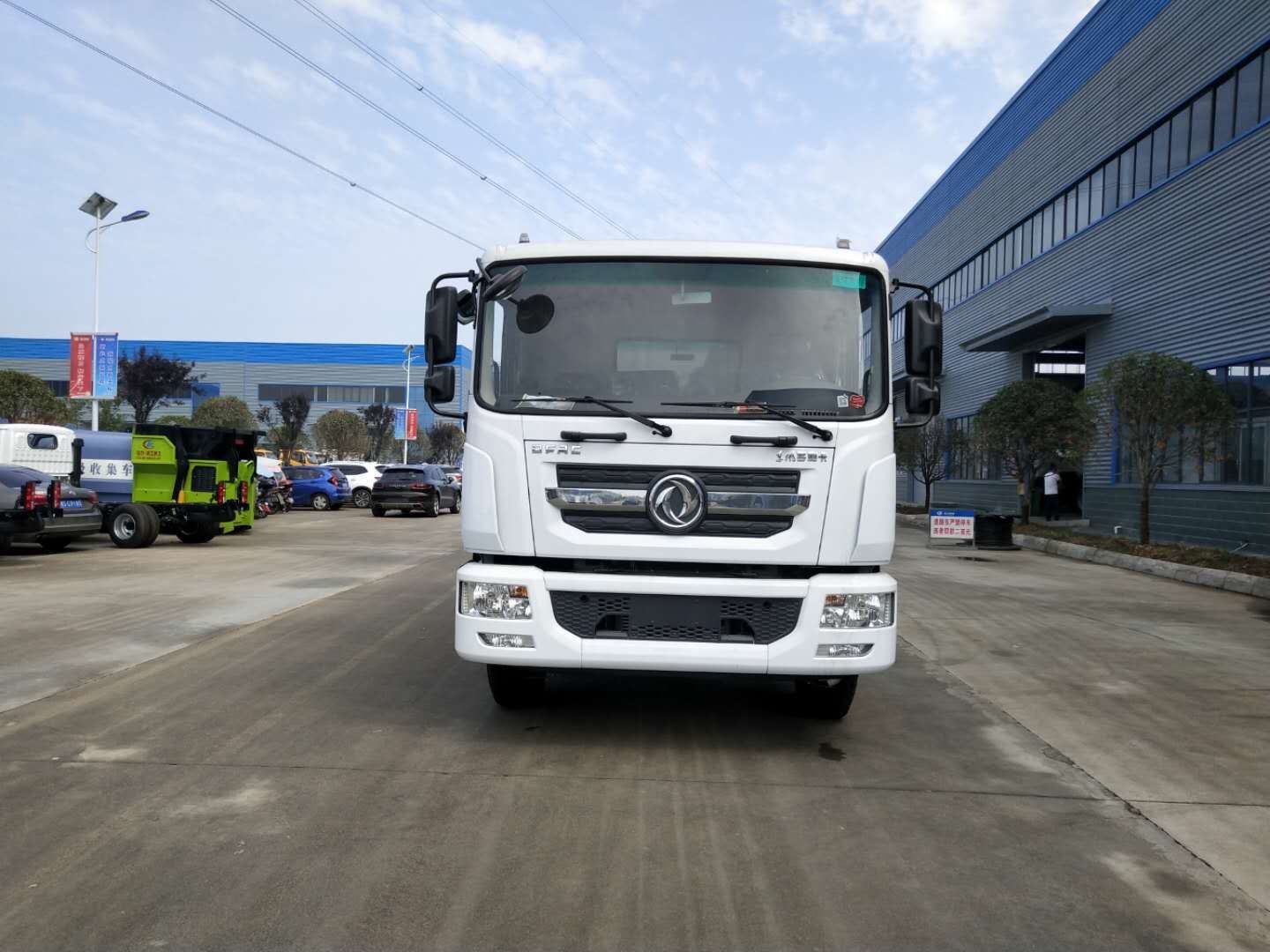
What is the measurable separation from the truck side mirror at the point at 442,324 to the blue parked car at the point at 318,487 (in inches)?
1278

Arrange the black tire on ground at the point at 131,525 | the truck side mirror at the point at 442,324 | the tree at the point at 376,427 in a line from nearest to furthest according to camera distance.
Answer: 1. the truck side mirror at the point at 442,324
2. the black tire on ground at the point at 131,525
3. the tree at the point at 376,427

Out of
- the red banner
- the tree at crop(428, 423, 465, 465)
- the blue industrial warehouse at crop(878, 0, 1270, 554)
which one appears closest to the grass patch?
the blue industrial warehouse at crop(878, 0, 1270, 554)

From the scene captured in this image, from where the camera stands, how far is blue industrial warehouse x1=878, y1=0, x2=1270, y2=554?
19.2 meters

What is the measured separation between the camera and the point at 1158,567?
1728 cm

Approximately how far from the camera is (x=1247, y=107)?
19547 mm

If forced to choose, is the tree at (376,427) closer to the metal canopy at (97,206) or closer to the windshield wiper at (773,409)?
the metal canopy at (97,206)

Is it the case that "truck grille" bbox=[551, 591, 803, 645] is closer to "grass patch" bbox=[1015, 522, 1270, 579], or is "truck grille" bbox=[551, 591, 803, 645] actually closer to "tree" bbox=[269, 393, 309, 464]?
"grass patch" bbox=[1015, 522, 1270, 579]

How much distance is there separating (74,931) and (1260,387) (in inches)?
796

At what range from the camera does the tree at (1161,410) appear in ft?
60.0

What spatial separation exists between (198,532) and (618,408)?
647 inches

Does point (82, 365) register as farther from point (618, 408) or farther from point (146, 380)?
point (146, 380)

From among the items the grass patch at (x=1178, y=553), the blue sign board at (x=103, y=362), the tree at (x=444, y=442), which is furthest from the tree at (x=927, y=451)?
the tree at (x=444, y=442)

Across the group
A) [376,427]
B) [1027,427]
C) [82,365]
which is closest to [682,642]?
[1027,427]

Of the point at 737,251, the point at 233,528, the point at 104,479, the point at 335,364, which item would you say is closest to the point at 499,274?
the point at 737,251
